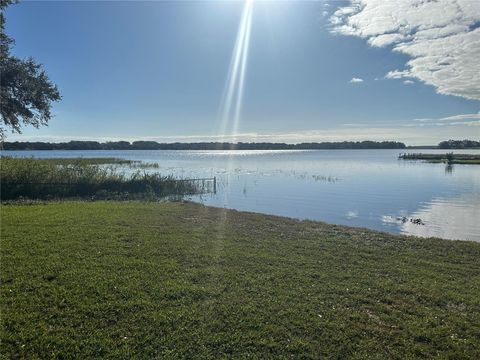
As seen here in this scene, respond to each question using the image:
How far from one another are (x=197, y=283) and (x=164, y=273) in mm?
848

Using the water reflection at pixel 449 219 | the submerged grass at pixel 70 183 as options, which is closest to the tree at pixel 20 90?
the submerged grass at pixel 70 183

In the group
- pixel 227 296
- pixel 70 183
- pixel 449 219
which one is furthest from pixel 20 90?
pixel 449 219

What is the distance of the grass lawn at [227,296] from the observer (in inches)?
185

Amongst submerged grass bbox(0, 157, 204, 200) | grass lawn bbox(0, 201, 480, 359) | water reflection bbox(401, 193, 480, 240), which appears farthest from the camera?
submerged grass bbox(0, 157, 204, 200)

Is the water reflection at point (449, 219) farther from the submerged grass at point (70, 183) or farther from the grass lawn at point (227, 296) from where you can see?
the submerged grass at point (70, 183)

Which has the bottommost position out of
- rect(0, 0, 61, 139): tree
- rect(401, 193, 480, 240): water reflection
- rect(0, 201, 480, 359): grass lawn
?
rect(401, 193, 480, 240): water reflection

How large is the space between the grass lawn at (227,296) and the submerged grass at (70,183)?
12.4 meters

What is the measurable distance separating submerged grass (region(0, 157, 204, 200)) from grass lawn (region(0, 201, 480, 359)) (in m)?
12.4

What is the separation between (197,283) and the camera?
6.70 metres

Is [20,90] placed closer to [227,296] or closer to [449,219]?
[227,296]

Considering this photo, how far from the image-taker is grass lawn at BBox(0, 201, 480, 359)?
15.4ft

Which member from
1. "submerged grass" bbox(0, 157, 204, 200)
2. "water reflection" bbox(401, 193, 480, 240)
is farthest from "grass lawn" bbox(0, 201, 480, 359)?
"submerged grass" bbox(0, 157, 204, 200)

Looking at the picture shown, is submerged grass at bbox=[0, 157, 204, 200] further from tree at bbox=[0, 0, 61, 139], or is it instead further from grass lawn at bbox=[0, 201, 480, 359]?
grass lawn at bbox=[0, 201, 480, 359]

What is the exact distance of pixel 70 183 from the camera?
76.6ft
